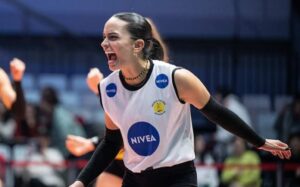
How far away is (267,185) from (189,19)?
3126 millimetres

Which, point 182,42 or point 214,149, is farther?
point 182,42

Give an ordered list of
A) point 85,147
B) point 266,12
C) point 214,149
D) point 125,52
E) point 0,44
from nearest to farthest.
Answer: point 125,52, point 85,147, point 214,149, point 266,12, point 0,44

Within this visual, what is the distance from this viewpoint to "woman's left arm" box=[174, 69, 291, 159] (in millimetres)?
3930

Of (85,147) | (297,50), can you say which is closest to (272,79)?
(297,50)

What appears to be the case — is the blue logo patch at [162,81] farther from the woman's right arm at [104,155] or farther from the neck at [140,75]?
the woman's right arm at [104,155]

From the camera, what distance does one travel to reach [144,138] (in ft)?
13.0

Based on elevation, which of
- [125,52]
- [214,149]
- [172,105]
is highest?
[125,52]

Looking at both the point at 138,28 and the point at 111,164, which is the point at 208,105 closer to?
the point at 138,28

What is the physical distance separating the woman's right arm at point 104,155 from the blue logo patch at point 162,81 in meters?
0.35

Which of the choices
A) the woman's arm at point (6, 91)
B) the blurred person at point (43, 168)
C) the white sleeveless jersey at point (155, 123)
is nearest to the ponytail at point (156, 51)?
the white sleeveless jersey at point (155, 123)

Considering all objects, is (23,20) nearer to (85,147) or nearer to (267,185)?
(267,185)

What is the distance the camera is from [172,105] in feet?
13.0

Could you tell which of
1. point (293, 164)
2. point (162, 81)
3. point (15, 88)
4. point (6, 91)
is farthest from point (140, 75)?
point (293, 164)

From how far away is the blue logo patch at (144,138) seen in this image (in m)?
3.96
